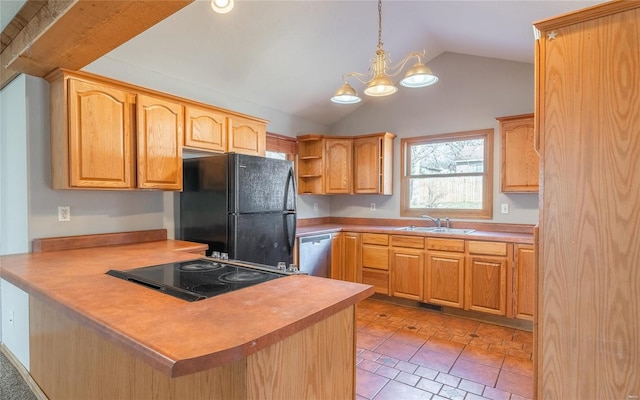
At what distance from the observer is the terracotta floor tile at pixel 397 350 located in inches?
103

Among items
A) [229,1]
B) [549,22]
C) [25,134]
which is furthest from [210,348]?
[25,134]

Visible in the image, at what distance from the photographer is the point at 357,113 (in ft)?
15.9

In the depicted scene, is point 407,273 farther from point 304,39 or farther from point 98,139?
point 98,139

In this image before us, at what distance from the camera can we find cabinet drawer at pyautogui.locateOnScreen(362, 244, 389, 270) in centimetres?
394

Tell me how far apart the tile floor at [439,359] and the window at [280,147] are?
2343 mm

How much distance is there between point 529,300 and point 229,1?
357cm

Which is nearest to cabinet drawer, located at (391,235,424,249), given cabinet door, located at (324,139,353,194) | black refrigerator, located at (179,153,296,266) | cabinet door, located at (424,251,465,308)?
cabinet door, located at (424,251,465,308)

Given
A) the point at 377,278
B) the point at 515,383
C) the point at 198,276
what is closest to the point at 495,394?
the point at 515,383

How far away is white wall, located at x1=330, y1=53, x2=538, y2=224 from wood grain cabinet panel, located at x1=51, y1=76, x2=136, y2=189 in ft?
10.5

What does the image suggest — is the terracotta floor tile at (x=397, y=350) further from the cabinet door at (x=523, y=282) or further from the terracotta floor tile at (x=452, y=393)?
the cabinet door at (x=523, y=282)

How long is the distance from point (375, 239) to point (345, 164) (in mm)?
1186

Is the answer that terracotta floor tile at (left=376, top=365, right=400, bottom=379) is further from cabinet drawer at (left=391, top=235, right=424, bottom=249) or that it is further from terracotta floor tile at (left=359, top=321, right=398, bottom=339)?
cabinet drawer at (left=391, top=235, right=424, bottom=249)

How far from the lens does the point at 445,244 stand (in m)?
3.52

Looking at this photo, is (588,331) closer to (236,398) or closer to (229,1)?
(236,398)
